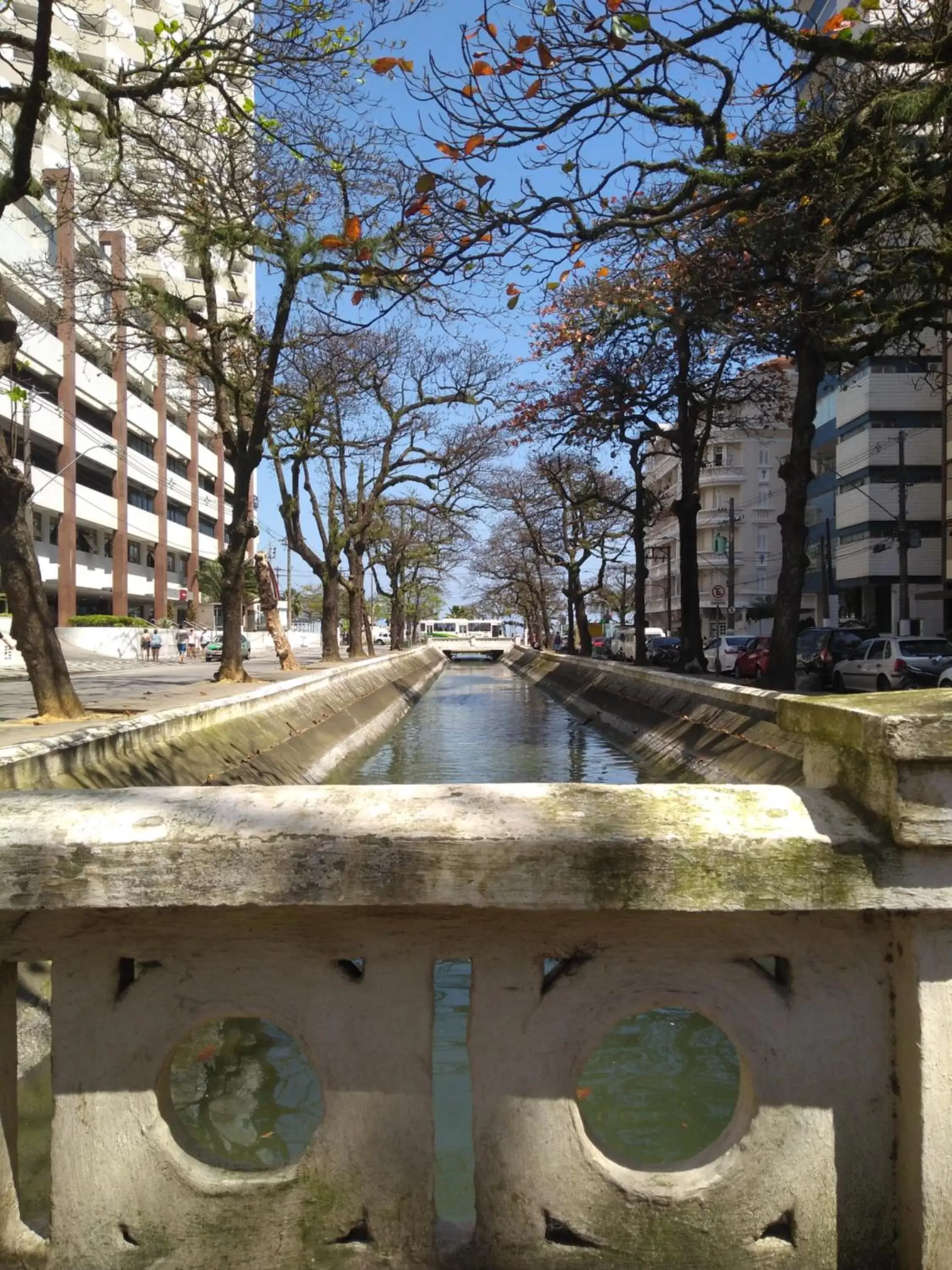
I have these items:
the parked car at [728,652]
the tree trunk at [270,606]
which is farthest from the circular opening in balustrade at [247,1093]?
the parked car at [728,652]

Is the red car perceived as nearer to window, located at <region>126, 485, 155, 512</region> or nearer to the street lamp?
the street lamp

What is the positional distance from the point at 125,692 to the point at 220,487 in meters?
22.4

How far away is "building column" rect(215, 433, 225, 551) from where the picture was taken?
40.0m

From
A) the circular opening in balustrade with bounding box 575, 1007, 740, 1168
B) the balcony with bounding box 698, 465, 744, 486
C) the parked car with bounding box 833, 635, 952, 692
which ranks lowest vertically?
the circular opening in balustrade with bounding box 575, 1007, 740, 1168

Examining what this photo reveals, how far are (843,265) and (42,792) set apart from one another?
13.8 metres

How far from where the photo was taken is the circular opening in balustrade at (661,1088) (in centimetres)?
416

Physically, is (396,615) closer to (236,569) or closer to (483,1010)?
(236,569)

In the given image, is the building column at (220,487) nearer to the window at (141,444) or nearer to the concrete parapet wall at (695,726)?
the window at (141,444)

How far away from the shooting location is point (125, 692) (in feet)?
65.4

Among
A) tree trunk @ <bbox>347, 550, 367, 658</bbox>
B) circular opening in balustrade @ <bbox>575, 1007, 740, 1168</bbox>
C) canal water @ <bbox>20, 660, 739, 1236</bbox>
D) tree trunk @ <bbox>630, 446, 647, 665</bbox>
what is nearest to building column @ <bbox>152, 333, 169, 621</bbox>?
tree trunk @ <bbox>347, 550, 367, 658</bbox>

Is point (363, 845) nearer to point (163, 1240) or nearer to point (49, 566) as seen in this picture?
point (163, 1240)

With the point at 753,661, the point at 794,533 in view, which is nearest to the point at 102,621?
the point at 753,661

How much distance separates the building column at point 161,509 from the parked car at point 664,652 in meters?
28.2

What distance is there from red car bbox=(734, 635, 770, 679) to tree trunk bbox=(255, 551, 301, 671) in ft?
39.2
